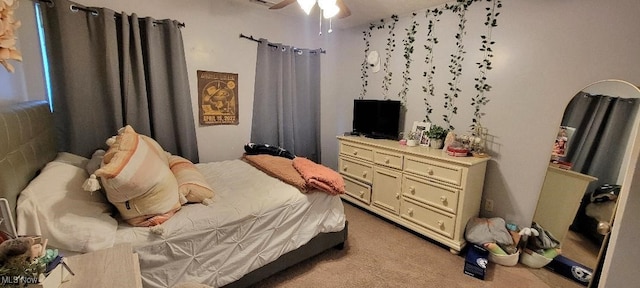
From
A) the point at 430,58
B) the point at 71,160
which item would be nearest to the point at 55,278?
the point at 71,160

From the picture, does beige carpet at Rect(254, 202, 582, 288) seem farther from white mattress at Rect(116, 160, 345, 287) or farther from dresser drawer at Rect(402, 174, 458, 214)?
dresser drawer at Rect(402, 174, 458, 214)

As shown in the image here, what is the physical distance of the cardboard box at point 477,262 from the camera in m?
2.00

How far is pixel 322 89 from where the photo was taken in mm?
3818

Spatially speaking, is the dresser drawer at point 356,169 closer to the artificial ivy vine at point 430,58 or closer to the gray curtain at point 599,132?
the artificial ivy vine at point 430,58

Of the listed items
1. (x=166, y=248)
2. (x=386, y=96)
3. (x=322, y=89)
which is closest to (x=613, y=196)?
(x=386, y=96)

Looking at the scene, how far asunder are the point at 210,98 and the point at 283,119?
0.90 m

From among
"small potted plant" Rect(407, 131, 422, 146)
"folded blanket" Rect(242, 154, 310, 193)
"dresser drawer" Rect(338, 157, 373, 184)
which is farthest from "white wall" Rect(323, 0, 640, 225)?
"folded blanket" Rect(242, 154, 310, 193)

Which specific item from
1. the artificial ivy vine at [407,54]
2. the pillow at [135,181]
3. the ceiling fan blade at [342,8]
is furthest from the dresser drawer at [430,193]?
the pillow at [135,181]

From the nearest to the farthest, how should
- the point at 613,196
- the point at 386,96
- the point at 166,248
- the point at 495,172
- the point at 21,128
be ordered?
1. the point at 21,128
2. the point at 166,248
3. the point at 613,196
4. the point at 495,172
5. the point at 386,96

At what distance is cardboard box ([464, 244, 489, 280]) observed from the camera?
200cm

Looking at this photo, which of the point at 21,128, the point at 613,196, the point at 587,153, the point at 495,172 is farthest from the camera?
the point at 495,172

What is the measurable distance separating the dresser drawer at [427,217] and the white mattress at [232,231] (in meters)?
0.80

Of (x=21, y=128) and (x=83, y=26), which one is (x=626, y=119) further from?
(x=83, y=26)

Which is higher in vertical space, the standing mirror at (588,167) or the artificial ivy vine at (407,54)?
the artificial ivy vine at (407,54)
